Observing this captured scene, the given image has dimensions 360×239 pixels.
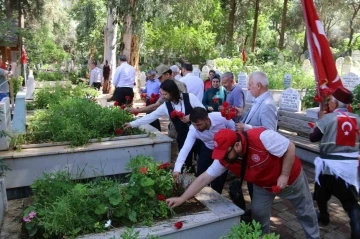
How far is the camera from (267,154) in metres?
2.76

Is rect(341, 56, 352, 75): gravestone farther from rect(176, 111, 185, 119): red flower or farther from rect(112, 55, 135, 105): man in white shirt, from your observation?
rect(176, 111, 185, 119): red flower

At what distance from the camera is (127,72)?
797cm

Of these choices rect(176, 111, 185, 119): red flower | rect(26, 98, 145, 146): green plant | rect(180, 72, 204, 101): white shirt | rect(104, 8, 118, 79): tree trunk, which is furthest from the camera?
rect(104, 8, 118, 79): tree trunk

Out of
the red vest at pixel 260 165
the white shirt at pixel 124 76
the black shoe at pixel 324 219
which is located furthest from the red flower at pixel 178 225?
the white shirt at pixel 124 76

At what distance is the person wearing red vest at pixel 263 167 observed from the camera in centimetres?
265

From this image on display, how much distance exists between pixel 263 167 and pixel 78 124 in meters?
3.13

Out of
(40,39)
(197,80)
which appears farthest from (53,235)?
(40,39)

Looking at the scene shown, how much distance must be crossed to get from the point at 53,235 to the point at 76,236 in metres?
0.22

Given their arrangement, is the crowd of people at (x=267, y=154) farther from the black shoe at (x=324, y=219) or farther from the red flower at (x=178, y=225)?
the red flower at (x=178, y=225)

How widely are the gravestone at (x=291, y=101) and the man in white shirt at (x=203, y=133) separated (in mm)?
3971

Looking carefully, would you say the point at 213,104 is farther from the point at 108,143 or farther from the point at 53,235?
the point at 53,235

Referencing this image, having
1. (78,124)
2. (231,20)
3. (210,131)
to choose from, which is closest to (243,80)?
(78,124)

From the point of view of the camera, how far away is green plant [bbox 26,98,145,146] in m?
4.84

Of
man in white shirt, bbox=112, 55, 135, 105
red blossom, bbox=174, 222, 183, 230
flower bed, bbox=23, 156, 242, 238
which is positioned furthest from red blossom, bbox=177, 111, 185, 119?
man in white shirt, bbox=112, 55, 135, 105
